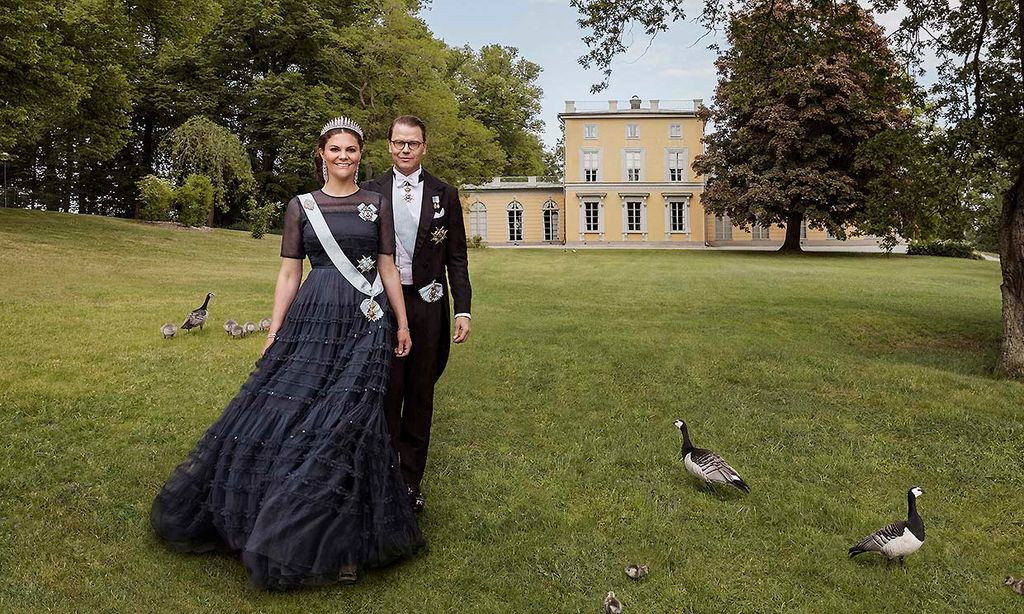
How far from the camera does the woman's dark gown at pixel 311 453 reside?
10.2 ft

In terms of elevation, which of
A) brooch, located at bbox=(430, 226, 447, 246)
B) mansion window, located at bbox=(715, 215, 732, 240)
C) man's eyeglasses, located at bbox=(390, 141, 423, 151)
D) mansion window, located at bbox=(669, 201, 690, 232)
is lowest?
brooch, located at bbox=(430, 226, 447, 246)

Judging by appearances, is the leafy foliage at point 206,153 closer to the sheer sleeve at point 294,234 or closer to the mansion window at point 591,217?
the mansion window at point 591,217

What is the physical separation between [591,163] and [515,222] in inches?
252

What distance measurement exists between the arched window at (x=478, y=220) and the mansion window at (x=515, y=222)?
173cm

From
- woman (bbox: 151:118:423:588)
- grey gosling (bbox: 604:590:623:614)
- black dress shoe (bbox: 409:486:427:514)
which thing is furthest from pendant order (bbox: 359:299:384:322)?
grey gosling (bbox: 604:590:623:614)

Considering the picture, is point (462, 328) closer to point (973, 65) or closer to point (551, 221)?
point (973, 65)

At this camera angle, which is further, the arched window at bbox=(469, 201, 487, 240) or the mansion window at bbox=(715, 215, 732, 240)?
the arched window at bbox=(469, 201, 487, 240)

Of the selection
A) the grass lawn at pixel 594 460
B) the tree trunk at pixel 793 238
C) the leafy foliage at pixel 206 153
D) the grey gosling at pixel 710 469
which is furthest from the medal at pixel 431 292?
the tree trunk at pixel 793 238

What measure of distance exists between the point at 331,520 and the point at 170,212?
3003cm

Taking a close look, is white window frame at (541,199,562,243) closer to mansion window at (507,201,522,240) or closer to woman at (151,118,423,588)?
mansion window at (507,201,522,240)

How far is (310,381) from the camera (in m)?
Result: 3.42

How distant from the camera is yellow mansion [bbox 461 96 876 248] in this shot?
42.8m

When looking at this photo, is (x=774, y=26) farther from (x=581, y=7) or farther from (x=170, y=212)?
(x=170, y=212)

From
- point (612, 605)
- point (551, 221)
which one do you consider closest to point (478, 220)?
point (551, 221)
